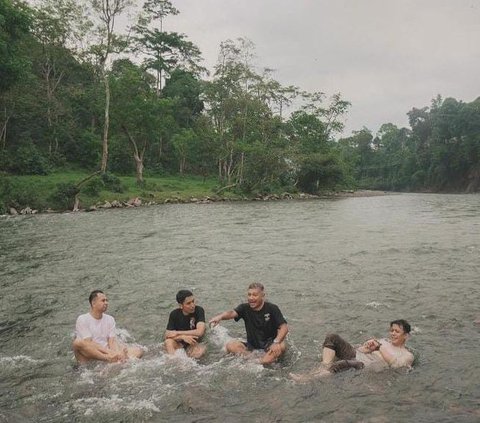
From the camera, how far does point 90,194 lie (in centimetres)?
4256

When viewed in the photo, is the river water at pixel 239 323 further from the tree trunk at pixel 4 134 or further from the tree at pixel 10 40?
the tree trunk at pixel 4 134

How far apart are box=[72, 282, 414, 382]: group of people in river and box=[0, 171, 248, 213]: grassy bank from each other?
100 feet

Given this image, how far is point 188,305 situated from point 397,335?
3.93m

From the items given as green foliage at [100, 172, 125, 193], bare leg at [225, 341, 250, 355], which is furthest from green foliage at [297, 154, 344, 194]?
bare leg at [225, 341, 250, 355]

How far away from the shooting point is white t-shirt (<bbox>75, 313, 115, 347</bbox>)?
28.7 feet

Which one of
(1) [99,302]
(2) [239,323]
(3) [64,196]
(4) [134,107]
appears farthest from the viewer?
(4) [134,107]

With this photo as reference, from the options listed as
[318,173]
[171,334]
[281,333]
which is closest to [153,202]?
[318,173]

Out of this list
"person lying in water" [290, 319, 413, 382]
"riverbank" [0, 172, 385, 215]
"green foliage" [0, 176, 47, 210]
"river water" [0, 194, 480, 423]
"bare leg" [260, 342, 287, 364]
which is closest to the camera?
"river water" [0, 194, 480, 423]

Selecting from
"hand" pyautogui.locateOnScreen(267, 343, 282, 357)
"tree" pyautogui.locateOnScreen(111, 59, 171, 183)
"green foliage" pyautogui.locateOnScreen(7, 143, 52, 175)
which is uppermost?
"tree" pyautogui.locateOnScreen(111, 59, 171, 183)

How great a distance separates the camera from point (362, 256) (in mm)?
18781

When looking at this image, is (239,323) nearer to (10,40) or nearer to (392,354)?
(392,354)

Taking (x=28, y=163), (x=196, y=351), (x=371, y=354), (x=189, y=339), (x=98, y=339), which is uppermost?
(x=28, y=163)

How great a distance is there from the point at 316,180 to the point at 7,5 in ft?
156

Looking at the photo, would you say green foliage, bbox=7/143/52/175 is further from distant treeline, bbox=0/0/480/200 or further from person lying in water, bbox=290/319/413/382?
person lying in water, bbox=290/319/413/382
